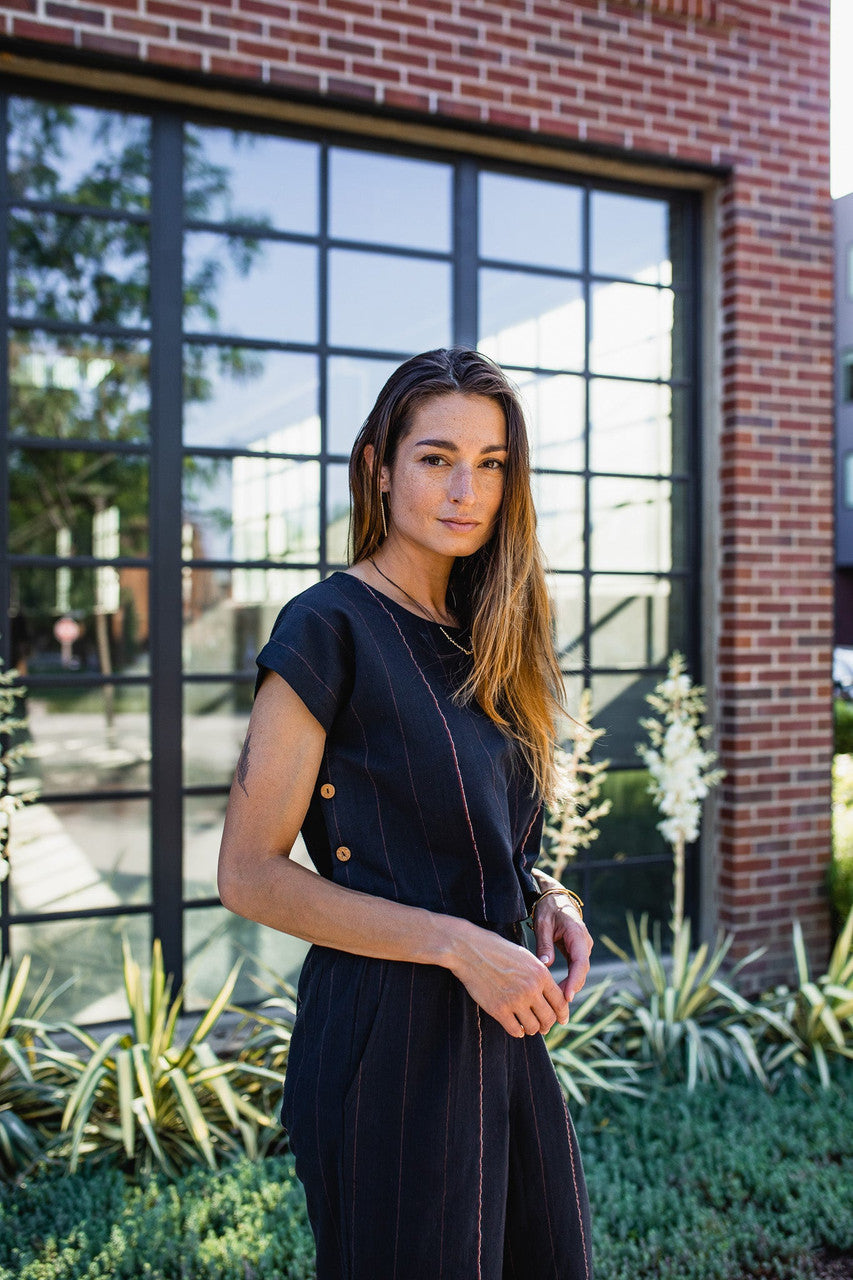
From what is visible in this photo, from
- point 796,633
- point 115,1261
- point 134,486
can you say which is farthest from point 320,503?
point 115,1261

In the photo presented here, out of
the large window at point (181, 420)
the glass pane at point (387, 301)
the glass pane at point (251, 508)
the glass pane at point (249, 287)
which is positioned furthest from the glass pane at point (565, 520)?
the glass pane at point (249, 287)

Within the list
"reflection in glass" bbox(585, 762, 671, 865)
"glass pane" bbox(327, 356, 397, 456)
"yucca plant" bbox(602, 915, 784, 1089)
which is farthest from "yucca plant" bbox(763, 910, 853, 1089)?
"glass pane" bbox(327, 356, 397, 456)

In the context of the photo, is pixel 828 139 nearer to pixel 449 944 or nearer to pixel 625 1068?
pixel 625 1068

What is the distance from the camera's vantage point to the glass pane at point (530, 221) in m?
4.27

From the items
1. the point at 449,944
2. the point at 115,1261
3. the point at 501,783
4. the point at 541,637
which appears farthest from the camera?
the point at 115,1261

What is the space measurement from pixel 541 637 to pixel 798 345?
3.37 metres

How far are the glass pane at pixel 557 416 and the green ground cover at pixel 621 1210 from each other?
2550 mm

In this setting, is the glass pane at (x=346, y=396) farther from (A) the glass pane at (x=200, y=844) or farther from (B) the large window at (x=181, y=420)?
(A) the glass pane at (x=200, y=844)

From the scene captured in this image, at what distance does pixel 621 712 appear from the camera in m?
4.52

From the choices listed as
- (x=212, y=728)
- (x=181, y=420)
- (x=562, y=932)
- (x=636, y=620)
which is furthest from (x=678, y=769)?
(x=562, y=932)

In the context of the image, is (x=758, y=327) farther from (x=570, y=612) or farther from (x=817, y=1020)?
(x=817, y=1020)

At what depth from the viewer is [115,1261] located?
2.56 meters

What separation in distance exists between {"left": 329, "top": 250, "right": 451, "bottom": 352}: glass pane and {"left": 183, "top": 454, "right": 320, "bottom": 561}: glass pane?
0.59m

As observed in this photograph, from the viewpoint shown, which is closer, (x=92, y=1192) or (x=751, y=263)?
(x=92, y=1192)
